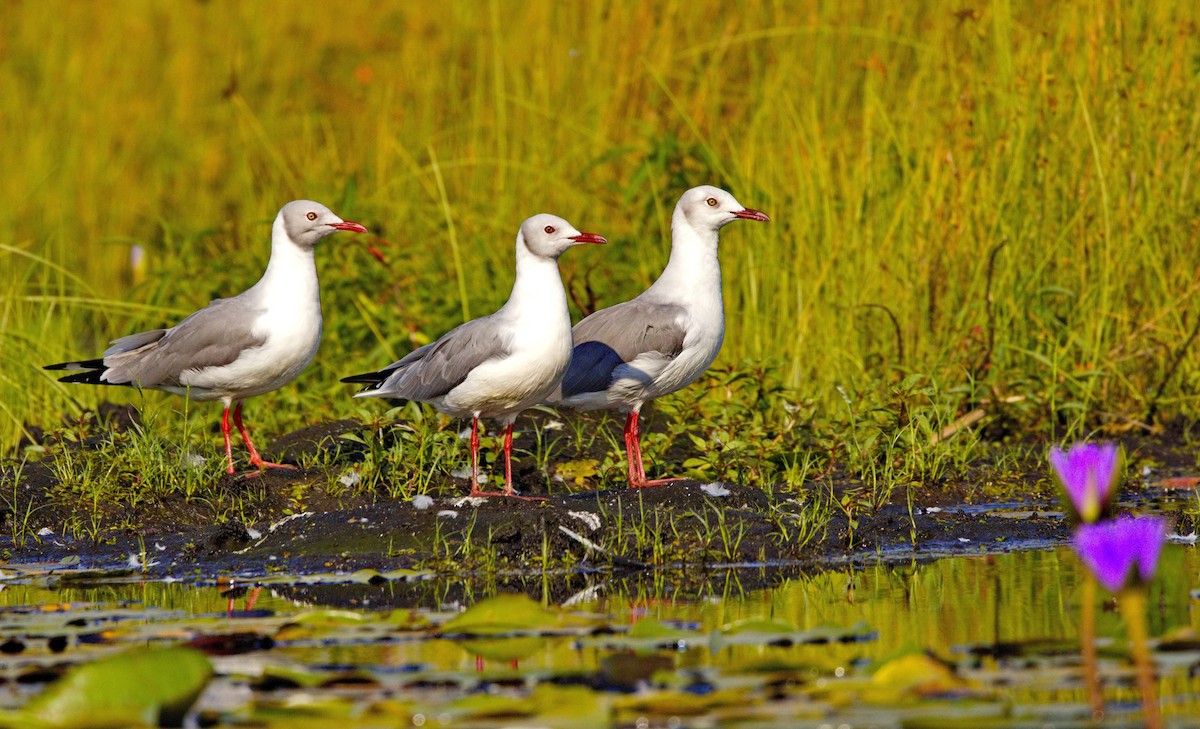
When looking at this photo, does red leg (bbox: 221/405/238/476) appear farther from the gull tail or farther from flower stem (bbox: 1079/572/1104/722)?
flower stem (bbox: 1079/572/1104/722)

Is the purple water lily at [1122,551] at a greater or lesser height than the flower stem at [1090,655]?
greater

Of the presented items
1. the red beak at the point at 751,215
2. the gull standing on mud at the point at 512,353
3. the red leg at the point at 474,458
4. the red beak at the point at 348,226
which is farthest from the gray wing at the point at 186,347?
the red beak at the point at 751,215

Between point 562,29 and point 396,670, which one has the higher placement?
point 562,29

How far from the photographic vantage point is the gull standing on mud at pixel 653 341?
6.69 metres

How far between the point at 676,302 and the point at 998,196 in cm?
215

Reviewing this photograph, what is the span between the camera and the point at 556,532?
216 inches

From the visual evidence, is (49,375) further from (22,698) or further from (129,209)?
(22,698)

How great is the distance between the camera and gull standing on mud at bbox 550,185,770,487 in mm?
6688

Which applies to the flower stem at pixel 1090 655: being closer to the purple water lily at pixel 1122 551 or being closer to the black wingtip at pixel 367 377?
the purple water lily at pixel 1122 551

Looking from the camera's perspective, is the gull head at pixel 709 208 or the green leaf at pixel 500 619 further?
the gull head at pixel 709 208

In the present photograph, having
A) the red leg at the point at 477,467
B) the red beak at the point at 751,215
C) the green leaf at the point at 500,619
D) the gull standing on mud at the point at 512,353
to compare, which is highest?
the red beak at the point at 751,215

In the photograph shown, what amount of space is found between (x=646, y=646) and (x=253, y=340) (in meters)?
3.53

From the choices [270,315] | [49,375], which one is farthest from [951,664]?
[49,375]

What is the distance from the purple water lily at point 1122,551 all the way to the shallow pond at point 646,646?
1.57ft
